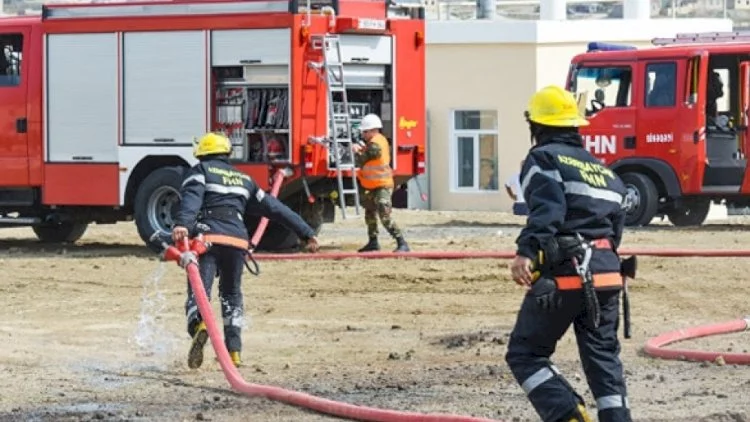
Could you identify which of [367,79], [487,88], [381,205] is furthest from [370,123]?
Answer: [487,88]

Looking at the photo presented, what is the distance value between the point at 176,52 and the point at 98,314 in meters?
5.43

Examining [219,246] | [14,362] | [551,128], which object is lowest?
[14,362]

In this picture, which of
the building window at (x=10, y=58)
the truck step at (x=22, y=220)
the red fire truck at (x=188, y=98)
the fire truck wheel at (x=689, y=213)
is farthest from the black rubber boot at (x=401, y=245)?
the fire truck wheel at (x=689, y=213)

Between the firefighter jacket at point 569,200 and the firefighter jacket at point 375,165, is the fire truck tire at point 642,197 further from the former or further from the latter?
the firefighter jacket at point 569,200

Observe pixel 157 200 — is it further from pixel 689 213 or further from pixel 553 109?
pixel 553 109

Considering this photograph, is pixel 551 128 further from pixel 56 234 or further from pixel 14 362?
pixel 56 234

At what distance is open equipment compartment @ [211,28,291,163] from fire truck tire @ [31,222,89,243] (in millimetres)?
3623

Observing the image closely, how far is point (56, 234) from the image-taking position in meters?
23.1

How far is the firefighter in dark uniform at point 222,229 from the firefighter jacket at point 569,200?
12.8 ft

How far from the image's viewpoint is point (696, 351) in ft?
39.7

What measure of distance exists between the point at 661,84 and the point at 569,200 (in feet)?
53.2

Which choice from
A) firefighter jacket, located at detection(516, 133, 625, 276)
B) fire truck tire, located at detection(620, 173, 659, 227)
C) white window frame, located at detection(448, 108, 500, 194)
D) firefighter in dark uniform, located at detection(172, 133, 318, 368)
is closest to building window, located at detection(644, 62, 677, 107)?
fire truck tire, located at detection(620, 173, 659, 227)

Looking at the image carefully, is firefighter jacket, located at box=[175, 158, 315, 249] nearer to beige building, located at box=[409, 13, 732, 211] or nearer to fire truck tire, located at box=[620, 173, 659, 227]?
fire truck tire, located at box=[620, 173, 659, 227]

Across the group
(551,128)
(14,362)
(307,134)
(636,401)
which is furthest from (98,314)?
(551,128)
